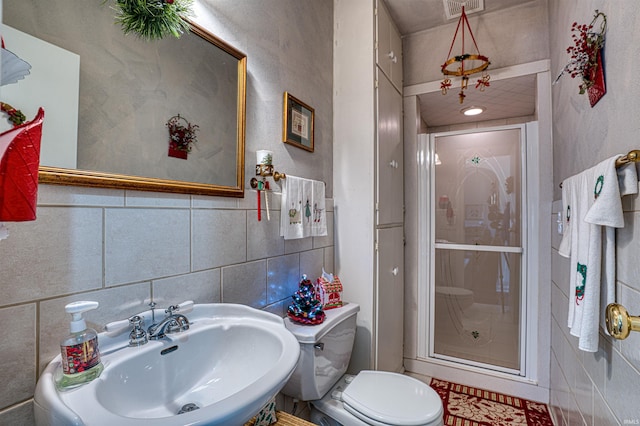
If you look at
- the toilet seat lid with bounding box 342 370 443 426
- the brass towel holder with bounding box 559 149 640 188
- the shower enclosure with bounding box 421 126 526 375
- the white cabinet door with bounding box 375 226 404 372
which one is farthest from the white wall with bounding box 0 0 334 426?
the brass towel holder with bounding box 559 149 640 188

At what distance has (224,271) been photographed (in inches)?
45.4

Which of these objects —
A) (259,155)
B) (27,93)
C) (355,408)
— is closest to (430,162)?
(259,155)

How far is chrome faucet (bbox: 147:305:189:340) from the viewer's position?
0.87 meters

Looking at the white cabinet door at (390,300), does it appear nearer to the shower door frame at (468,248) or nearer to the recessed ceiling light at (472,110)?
the shower door frame at (468,248)

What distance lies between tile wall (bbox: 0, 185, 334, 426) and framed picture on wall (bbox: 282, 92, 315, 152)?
41 cm

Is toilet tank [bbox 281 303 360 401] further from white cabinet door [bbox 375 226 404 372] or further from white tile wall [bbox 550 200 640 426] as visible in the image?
white tile wall [bbox 550 200 640 426]

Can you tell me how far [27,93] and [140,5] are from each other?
0.41m

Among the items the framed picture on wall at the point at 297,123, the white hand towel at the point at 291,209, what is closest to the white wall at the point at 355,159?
the framed picture on wall at the point at 297,123

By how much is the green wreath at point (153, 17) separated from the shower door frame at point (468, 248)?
1.89m

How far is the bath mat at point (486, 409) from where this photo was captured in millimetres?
1812

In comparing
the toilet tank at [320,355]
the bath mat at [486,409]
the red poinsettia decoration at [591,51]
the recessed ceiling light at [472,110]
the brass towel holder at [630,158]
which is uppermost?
the recessed ceiling light at [472,110]

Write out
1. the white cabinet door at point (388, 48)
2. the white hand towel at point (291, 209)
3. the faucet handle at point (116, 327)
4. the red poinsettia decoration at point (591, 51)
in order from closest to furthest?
the faucet handle at point (116, 327) → the red poinsettia decoration at point (591, 51) → the white hand towel at point (291, 209) → the white cabinet door at point (388, 48)

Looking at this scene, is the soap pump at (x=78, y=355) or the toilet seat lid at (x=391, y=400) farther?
the toilet seat lid at (x=391, y=400)

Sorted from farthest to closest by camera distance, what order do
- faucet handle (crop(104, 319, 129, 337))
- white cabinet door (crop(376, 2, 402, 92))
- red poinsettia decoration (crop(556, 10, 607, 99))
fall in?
white cabinet door (crop(376, 2, 402, 92))
red poinsettia decoration (crop(556, 10, 607, 99))
faucet handle (crop(104, 319, 129, 337))
